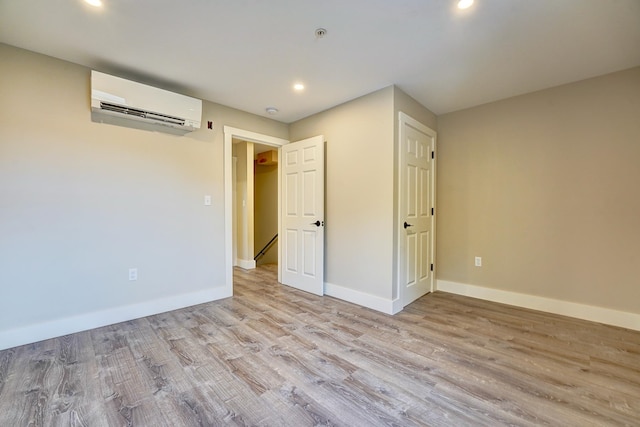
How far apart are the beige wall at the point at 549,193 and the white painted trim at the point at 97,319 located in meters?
3.25

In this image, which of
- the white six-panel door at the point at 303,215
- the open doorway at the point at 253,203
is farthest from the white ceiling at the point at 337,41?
the open doorway at the point at 253,203

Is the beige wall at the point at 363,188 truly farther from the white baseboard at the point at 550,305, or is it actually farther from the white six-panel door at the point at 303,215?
the white baseboard at the point at 550,305

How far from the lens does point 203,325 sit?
2584mm

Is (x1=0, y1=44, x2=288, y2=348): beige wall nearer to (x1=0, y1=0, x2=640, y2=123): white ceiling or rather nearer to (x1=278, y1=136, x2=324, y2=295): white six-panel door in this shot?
(x1=0, y1=0, x2=640, y2=123): white ceiling

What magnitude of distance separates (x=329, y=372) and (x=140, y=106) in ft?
9.29

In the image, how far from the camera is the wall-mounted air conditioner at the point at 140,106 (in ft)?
7.71

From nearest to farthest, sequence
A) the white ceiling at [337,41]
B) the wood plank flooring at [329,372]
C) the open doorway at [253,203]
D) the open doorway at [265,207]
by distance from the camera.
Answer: the wood plank flooring at [329,372] < the white ceiling at [337,41] < the open doorway at [253,203] < the open doorway at [265,207]

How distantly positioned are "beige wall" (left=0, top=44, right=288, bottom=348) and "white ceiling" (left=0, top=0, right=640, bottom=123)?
1.35 ft

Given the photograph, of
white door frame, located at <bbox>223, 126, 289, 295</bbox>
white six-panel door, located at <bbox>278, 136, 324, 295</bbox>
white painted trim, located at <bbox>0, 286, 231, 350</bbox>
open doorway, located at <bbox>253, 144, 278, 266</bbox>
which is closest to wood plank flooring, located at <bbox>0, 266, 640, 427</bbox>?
white painted trim, located at <bbox>0, 286, 231, 350</bbox>

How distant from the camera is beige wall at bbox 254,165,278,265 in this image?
5.76 m

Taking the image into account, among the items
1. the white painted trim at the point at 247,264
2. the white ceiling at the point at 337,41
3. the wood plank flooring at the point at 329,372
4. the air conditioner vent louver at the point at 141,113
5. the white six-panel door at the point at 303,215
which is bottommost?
the wood plank flooring at the point at 329,372

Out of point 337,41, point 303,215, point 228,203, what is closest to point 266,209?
point 303,215

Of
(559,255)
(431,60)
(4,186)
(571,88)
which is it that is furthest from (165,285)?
(571,88)

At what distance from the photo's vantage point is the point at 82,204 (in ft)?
8.02
